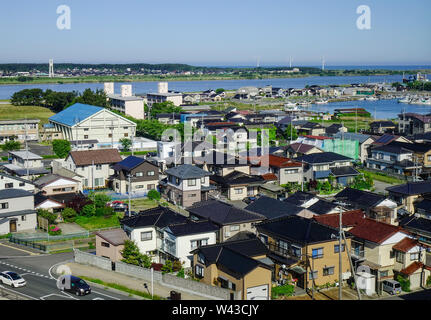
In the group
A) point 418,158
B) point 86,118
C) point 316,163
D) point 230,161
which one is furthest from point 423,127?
point 86,118

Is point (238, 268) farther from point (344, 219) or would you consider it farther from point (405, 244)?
point (344, 219)

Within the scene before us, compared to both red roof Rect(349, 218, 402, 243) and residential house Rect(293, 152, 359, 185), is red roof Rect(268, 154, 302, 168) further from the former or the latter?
red roof Rect(349, 218, 402, 243)

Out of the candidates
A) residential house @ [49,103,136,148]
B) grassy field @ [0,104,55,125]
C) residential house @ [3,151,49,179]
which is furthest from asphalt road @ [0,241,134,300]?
grassy field @ [0,104,55,125]

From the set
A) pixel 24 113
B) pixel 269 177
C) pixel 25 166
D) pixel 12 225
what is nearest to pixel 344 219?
pixel 269 177

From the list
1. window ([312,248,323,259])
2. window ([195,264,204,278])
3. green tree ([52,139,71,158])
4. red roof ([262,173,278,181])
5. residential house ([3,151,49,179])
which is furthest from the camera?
green tree ([52,139,71,158])

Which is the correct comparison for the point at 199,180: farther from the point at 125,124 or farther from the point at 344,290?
the point at 125,124

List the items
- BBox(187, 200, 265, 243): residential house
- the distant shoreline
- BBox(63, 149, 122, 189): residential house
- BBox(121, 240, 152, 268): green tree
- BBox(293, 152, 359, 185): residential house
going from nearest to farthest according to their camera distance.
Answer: BBox(121, 240, 152, 268): green tree
BBox(187, 200, 265, 243): residential house
BBox(63, 149, 122, 189): residential house
BBox(293, 152, 359, 185): residential house
the distant shoreline
